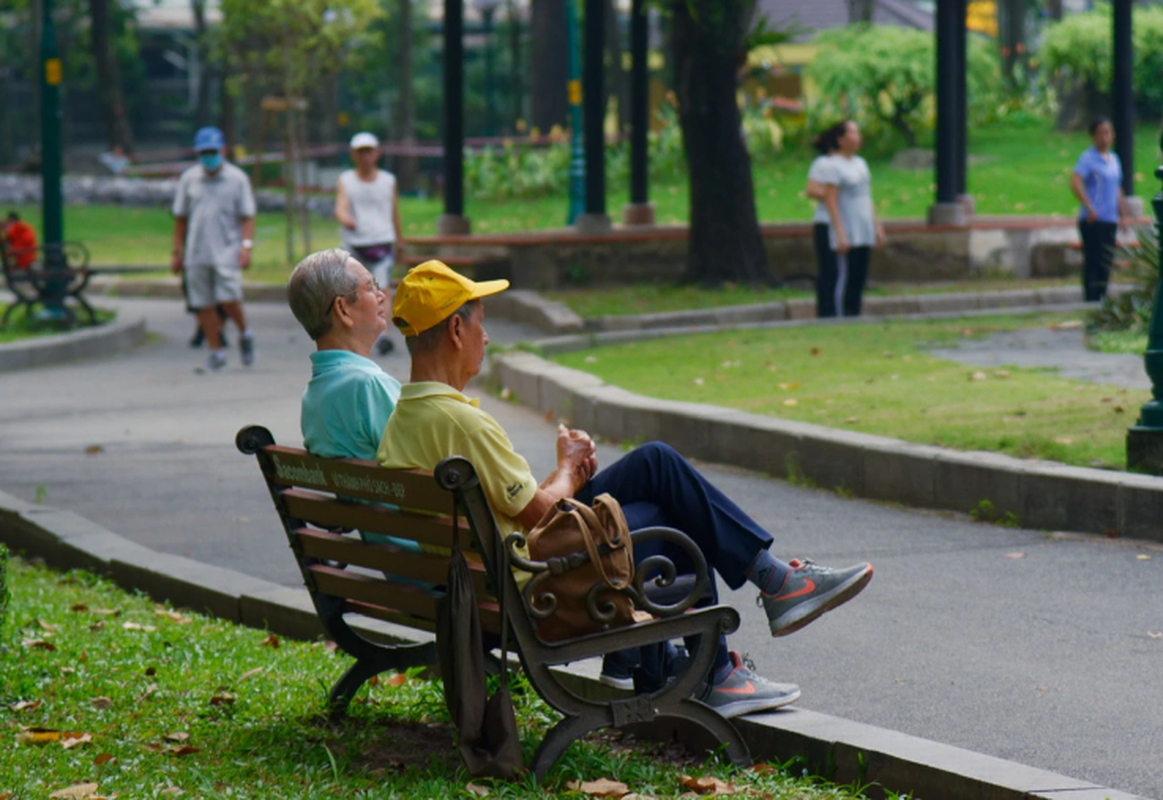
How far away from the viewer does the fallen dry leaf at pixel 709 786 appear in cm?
409

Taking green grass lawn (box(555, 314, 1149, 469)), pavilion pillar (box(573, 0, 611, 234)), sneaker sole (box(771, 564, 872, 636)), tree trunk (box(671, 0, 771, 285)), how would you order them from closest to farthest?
1. sneaker sole (box(771, 564, 872, 636))
2. green grass lawn (box(555, 314, 1149, 469))
3. tree trunk (box(671, 0, 771, 285))
4. pavilion pillar (box(573, 0, 611, 234))

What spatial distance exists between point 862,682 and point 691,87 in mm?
12870

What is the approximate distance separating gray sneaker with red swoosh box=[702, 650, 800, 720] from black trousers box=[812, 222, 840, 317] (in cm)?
1085

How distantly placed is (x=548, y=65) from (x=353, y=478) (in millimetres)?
39591

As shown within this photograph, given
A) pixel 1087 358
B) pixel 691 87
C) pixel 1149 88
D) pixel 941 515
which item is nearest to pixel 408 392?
pixel 941 515

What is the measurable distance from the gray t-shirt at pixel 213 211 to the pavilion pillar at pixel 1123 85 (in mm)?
11986

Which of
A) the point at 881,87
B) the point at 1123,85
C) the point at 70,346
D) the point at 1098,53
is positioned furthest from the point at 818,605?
the point at 1098,53

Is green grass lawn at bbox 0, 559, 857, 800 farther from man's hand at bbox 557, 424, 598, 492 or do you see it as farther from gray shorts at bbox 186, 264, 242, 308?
gray shorts at bbox 186, 264, 242, 308

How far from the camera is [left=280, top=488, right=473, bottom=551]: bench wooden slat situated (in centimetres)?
416

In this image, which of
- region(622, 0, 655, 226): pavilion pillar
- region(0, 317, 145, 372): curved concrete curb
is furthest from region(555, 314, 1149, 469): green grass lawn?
region(622, 0, 655, 226): pavilion pillar

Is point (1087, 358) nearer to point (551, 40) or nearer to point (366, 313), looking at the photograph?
point (366, 313)

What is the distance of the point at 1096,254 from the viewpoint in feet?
55.3

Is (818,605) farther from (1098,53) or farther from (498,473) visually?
(1098,53)

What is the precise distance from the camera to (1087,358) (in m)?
11.8
